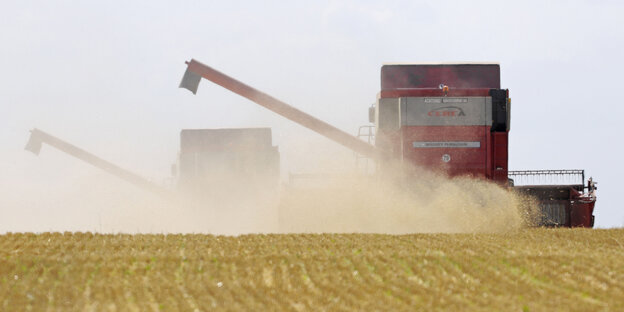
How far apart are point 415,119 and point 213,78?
4.18 m

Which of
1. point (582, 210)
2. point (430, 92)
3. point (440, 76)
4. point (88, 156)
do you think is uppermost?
point (440, 76)

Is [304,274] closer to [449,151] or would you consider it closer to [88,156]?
[449,151]

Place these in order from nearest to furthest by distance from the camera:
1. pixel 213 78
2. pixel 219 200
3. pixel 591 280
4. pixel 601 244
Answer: pixel 591 280 → pixel 601 244 → pixel 213 78 → pixel 219 200

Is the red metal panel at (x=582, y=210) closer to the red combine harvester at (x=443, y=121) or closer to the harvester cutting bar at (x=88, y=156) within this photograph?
the red combine harvester at (x=443, y=121)

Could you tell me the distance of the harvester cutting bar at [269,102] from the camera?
16.0m

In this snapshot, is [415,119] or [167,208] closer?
[415,119]

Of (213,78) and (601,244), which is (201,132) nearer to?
(213,78)

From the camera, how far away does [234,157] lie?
69.0ft

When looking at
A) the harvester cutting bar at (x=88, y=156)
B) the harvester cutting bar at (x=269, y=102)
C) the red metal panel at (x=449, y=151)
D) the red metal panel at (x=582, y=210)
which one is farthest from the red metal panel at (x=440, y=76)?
the harvester cutting bar at (x=88, y=156)

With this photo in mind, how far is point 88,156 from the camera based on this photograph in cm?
2073

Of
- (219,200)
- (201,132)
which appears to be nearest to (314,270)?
(219,200)

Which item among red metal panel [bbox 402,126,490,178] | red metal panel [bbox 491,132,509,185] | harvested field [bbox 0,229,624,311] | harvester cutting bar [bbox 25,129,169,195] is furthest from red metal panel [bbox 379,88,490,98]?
harvester cutting bar [bbox 25,129,169,195]

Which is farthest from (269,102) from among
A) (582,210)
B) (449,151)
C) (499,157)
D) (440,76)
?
(582,210)

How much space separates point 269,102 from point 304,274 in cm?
741
